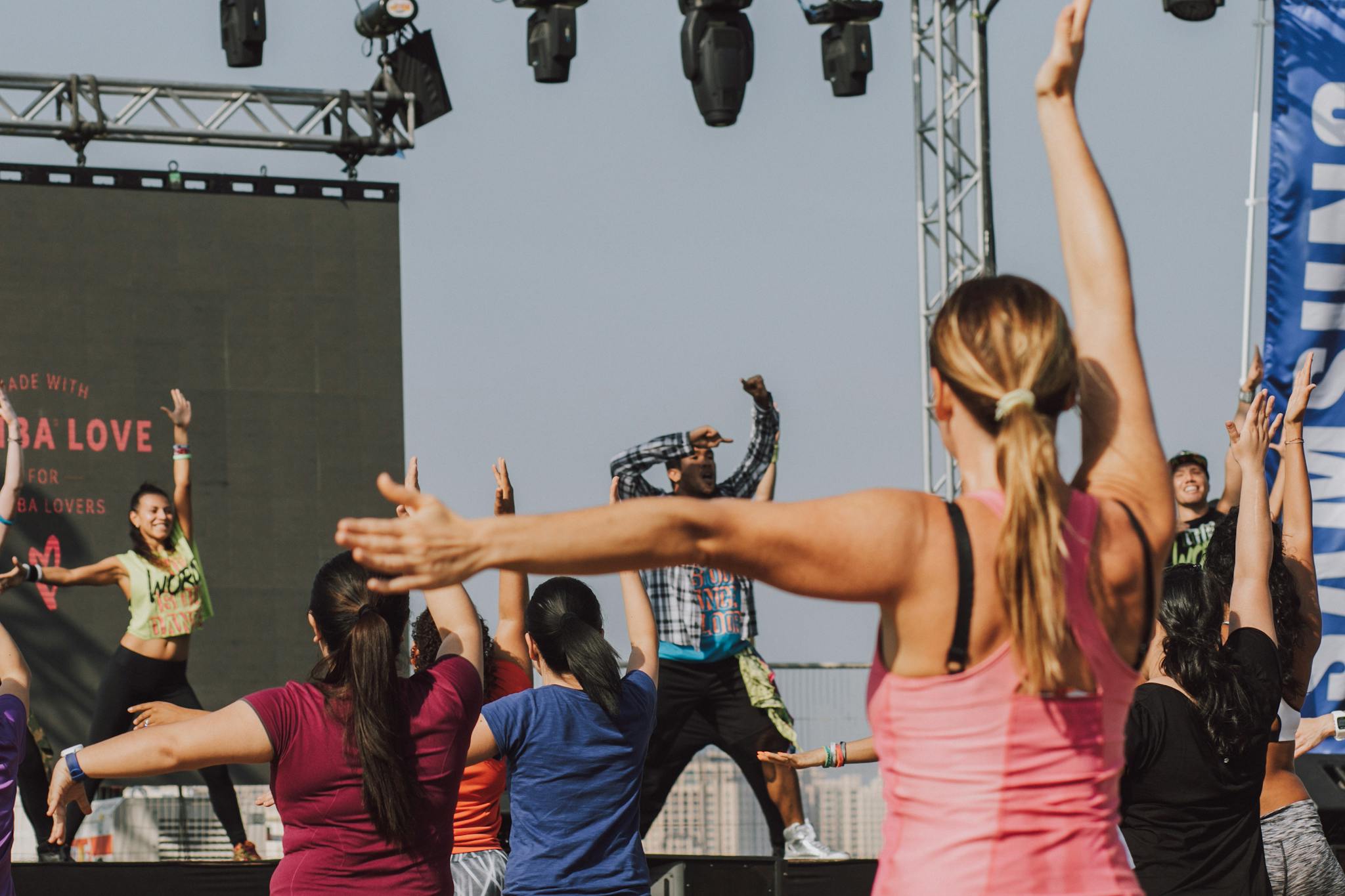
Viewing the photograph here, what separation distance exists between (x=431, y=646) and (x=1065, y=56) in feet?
8.44

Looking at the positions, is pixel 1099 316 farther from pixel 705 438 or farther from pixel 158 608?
pixel 158 608

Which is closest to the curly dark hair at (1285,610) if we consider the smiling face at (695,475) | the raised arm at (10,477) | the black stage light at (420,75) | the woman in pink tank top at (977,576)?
the woman in pink tank top at (977,576)

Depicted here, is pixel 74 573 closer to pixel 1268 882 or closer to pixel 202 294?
pixel 202 294

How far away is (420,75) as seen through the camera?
9.71 meters

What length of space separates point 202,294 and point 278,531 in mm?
1503

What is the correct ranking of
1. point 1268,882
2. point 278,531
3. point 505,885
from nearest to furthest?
point 1268,882, point 505,885, point 278,531

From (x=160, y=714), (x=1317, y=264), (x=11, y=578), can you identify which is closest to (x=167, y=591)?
(x=11, y=578)

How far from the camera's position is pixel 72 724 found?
8.87 metres

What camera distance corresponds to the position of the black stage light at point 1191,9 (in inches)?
308

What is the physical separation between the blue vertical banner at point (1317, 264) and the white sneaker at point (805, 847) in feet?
6.61

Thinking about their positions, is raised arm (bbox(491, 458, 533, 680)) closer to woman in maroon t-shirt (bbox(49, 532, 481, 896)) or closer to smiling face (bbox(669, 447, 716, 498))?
woman in maroon t-shirt (bbox(49, 532, 481, 896))

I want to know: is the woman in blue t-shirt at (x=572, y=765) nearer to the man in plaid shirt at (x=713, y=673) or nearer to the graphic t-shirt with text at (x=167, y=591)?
the man in plaid shirt at (x=713, y=673)

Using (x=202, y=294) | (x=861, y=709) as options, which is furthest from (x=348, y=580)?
(x=202, y=294)

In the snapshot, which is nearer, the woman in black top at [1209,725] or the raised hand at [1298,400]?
the woman in black top at [1209,725]
